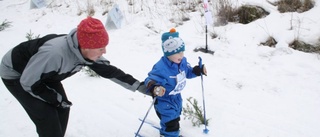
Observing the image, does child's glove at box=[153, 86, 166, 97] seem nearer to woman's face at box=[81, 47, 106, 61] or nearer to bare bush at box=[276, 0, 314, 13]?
woman's face at box=[81, 47, 106, 61]

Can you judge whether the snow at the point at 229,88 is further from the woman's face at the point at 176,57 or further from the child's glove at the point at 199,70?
the woman's face at the point at 176,57

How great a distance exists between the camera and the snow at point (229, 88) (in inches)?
123

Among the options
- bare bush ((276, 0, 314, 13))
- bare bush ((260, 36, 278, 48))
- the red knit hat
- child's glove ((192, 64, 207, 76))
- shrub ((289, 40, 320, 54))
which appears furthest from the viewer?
bare bush ((276, 0, 314, 13))

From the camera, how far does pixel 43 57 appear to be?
6.21 feet

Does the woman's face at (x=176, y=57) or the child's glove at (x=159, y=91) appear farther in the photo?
the woman's face at (x=176, y=57)

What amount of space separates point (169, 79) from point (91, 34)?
1.01m

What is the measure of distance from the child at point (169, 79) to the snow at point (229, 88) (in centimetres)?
42

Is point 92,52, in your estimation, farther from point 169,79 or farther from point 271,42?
point 271,42

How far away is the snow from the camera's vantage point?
10.3ft

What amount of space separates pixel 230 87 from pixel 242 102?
390mm

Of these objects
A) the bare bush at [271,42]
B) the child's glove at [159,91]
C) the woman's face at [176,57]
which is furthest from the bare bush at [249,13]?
the child's glove at [159,91]

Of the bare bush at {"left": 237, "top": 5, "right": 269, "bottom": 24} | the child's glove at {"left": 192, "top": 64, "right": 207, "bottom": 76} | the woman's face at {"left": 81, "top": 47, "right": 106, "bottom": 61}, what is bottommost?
the bare bush at {"left": 237, "top": 5, "right": 269, "bottom": 24}

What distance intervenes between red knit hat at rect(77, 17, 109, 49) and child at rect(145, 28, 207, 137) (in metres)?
0.75

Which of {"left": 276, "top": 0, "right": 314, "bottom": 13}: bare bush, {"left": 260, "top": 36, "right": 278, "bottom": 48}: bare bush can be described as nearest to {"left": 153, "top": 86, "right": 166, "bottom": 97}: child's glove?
{"left": 260, "top": 36, "right": 278, "bottom": 48}: bare bush
